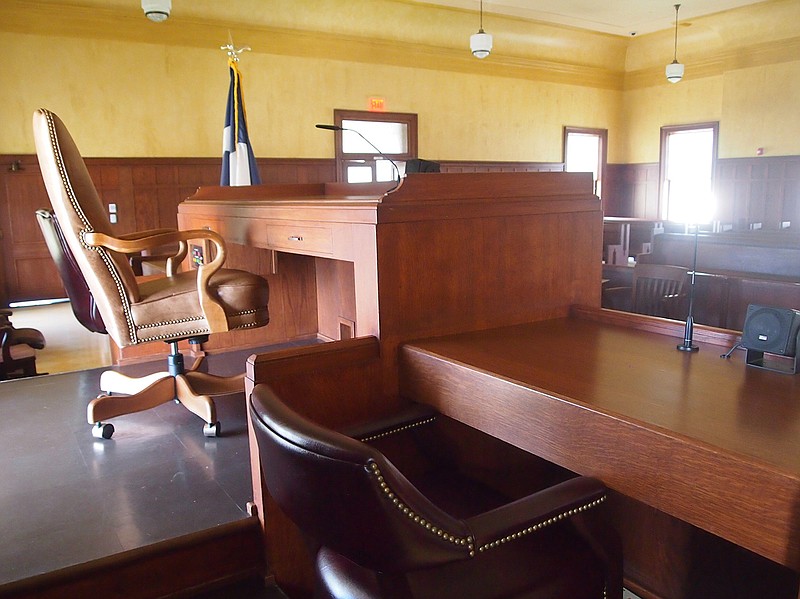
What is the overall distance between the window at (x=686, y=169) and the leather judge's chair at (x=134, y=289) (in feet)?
30.0

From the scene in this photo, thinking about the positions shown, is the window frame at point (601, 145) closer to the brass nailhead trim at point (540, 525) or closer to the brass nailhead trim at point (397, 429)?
the brass nailhead trim at point (397, 429)

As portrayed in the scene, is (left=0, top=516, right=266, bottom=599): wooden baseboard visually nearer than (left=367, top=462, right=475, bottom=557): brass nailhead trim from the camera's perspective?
No

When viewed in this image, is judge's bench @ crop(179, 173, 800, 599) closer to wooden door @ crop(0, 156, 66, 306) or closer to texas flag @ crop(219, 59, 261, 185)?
texas flag @ crop(219, 59, 261, 185)

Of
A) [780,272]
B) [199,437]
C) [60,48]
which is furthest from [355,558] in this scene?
[60,48]

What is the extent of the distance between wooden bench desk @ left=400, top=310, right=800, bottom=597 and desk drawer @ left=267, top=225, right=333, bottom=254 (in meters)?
0.45

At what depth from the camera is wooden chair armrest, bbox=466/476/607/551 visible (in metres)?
1.05

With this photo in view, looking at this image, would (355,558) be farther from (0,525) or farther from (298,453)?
(0,525)

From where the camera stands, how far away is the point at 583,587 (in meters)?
1.23

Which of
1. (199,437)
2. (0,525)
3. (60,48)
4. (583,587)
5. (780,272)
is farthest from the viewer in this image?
(60,48)

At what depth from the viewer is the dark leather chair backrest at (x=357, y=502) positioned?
92 centimetres

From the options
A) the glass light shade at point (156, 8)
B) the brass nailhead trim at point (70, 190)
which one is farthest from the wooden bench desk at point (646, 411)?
the glass light shade at point (156, 8)

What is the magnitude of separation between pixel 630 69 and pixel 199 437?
10.8 metres

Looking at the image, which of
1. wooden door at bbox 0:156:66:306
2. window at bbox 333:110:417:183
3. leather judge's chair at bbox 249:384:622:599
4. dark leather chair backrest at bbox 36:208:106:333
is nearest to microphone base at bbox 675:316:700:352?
leather judge's chair at bbox 249:384:622:599

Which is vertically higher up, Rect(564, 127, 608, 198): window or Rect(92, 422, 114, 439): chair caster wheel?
Rect(564, 127, 608, 198): window
